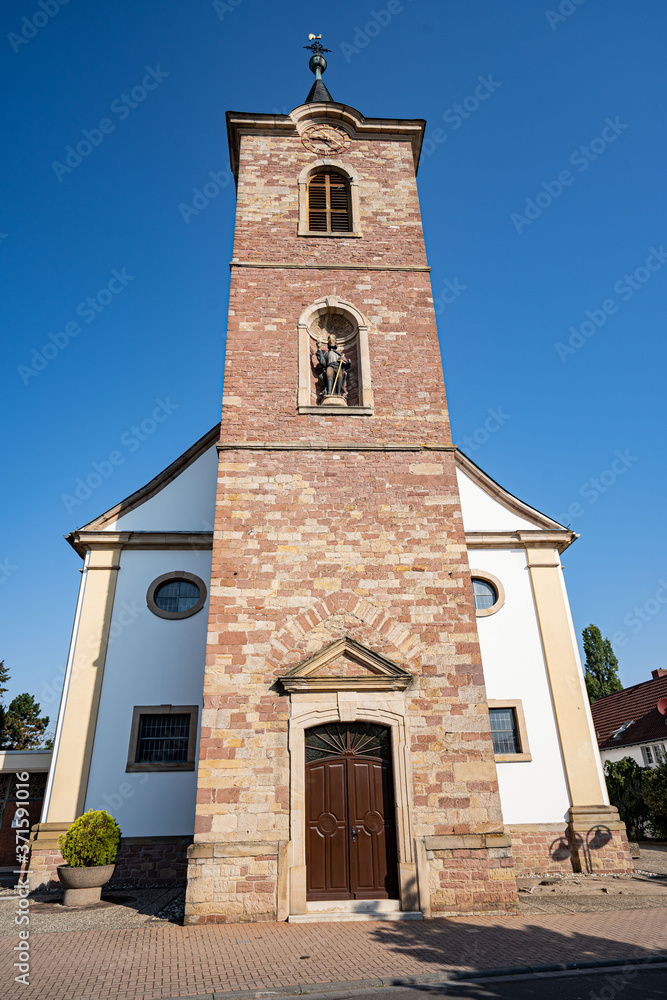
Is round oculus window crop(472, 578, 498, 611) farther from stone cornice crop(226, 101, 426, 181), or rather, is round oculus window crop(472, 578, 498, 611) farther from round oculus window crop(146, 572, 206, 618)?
stone cornice crop(226, 101, 426, 181)

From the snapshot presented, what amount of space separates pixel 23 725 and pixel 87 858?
29.7m

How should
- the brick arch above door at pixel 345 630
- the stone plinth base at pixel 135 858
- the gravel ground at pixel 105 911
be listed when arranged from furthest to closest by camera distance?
the stone plinth base at pixel 135 858
the brick arch above door at pixel 345 630
the gravel ground at pixel 105 911

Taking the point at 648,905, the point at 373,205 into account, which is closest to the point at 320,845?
the point at 648,905

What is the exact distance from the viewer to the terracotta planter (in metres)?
9.90

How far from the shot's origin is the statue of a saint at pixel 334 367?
513 inches

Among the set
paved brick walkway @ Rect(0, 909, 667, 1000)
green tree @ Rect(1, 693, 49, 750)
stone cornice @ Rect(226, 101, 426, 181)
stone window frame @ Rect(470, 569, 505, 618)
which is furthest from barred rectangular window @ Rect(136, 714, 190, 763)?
green tree @ Rect(1, 693, 49, 750)

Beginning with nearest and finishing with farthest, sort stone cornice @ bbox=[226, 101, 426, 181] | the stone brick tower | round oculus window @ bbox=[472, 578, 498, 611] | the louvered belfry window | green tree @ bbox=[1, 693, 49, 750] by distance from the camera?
the stone brick tower
round oculus window @ bbox=[472, 578, 498, 611]
the louvered belfry window
stone cornice @ bbox=[226, 101, 426, 181]
green tree @ bbox=[1, 693, 49, 750]

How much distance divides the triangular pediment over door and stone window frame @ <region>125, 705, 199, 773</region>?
395 cm

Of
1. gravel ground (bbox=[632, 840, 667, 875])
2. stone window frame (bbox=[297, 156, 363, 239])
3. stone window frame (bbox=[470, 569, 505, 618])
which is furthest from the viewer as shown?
stone window frame (bbox=[297, 156, 363, 239])

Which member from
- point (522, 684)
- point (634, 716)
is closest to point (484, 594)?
point (522, 684)

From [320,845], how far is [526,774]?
5.46 meters

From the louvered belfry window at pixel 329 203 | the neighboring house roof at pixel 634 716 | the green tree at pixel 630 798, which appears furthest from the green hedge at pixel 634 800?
the louvered belfry window at pixel 329 203

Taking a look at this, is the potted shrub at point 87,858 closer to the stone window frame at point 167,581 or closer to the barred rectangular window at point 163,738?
the barred rectangular window at point 163,738

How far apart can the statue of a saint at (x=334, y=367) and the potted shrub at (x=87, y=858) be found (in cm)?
883
